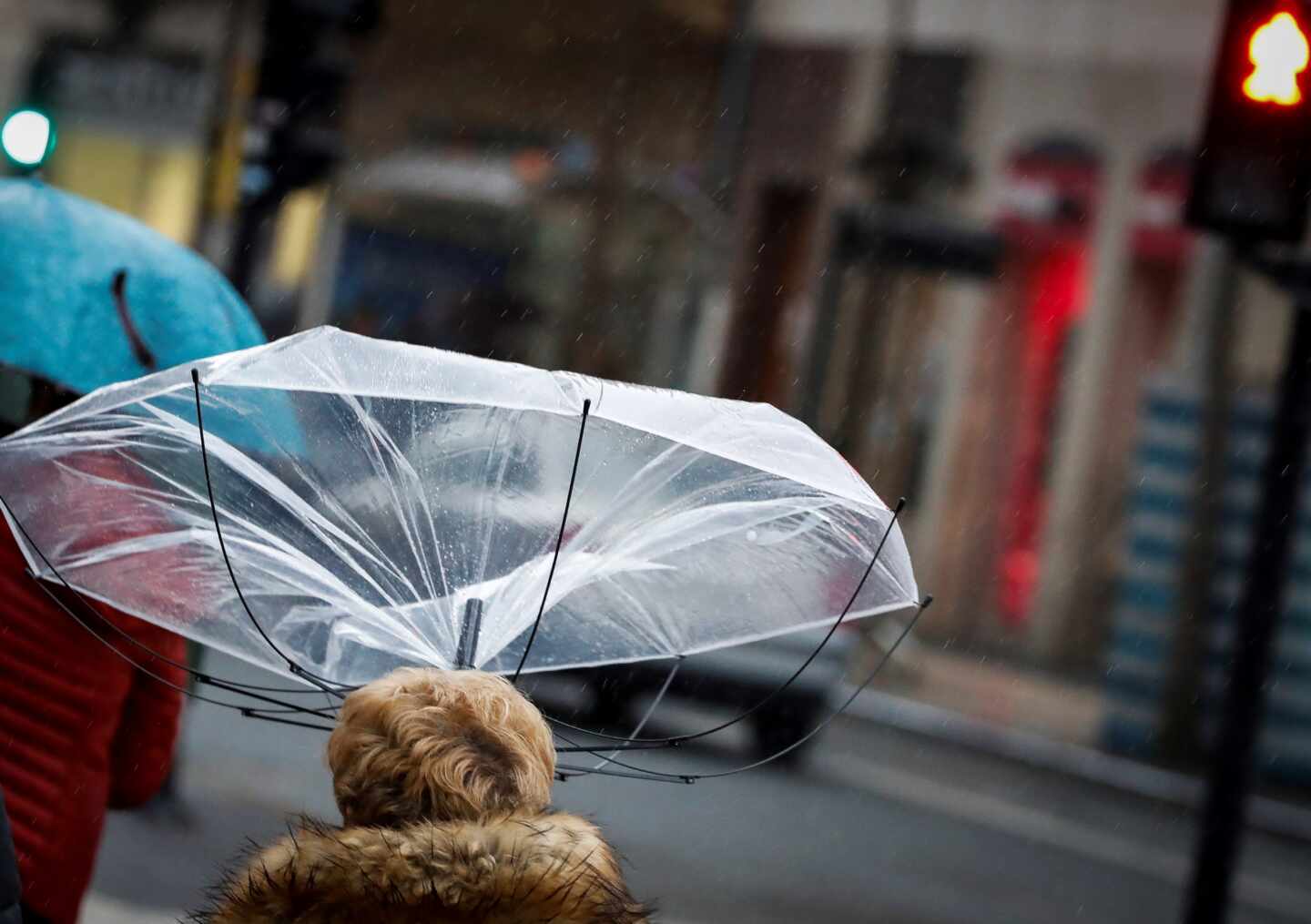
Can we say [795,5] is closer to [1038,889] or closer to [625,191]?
[625,191]

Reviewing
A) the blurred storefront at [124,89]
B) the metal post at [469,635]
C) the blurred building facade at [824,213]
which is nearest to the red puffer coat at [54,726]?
the metal post at [469,635]

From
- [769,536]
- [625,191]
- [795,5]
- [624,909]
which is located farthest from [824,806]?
[795,5]

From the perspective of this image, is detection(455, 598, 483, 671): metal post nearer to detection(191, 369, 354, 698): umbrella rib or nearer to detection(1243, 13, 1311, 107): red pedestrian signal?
detection(191, 369, 354, 698): umbrella rib

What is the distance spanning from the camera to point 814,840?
9461 mm

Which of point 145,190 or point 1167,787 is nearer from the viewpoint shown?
point 1167,787

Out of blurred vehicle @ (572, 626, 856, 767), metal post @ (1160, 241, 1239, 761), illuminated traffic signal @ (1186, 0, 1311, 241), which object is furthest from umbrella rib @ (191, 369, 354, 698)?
metal post @ (1160, 241, 1239, 761)

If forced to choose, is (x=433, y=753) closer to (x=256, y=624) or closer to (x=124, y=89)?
(x=256, y=624)

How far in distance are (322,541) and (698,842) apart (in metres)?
6.31

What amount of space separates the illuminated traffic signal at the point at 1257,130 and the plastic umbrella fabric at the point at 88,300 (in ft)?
11.7

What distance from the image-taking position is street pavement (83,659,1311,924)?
7.32 m

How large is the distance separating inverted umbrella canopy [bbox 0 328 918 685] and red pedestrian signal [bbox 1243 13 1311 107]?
3383 mm

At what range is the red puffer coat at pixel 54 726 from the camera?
286cm

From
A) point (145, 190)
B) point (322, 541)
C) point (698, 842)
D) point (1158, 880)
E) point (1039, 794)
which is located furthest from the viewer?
point (145, 190)

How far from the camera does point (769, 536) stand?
2.85 meters
